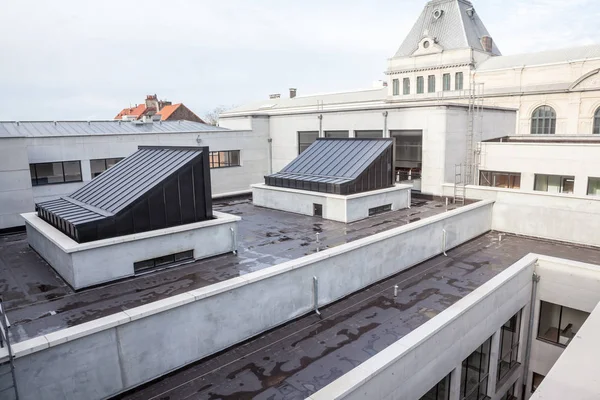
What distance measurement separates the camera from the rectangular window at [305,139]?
34.3 metres

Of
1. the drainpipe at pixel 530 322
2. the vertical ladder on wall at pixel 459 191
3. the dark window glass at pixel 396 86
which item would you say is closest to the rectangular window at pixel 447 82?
the dark window glass at pixel 396 86

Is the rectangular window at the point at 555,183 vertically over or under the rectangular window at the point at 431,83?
under

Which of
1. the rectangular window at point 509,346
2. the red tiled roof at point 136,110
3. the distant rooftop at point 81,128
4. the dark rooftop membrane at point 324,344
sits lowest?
the rectangular window at point 509,346

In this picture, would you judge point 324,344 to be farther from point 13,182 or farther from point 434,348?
point 13,182

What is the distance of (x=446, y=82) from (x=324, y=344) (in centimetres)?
6598

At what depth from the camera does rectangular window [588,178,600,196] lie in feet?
80.1

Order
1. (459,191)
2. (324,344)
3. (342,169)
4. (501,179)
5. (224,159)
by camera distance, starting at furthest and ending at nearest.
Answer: (224,159) → (501,179) → (459,191) → (342,169) → (324,344)

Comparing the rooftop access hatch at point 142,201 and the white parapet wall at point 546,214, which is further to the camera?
the white parapet wall at point 546,214

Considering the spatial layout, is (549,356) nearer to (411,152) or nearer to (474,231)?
(474,231)

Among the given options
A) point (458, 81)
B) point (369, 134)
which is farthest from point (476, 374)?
point (458, 81)

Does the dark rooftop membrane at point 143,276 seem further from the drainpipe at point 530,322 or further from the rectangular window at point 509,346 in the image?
the rectangular window at point 509,346

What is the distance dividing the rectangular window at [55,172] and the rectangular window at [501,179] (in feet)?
88.2

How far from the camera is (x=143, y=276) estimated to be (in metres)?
13.8

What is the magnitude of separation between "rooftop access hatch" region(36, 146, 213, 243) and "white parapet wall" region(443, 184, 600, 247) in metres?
16.8
